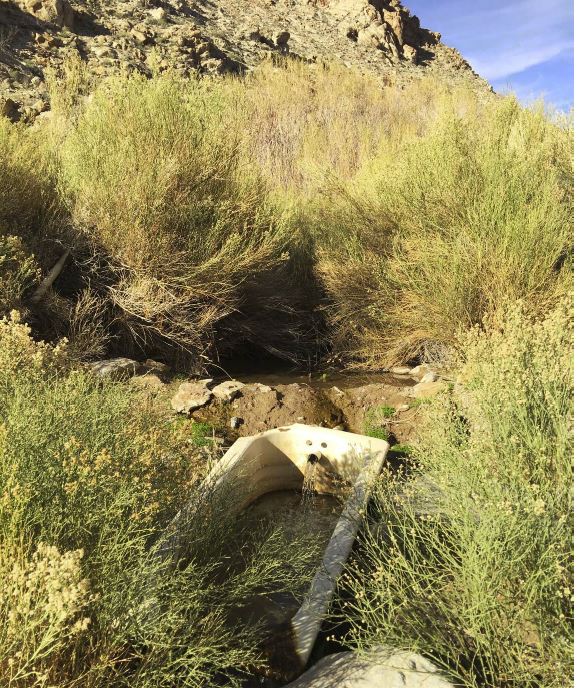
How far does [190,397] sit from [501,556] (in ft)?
14.1

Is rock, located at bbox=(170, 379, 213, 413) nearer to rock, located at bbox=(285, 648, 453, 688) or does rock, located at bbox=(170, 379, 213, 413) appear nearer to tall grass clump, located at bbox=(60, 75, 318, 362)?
tall grass clump, located at bbox=(60, 75, 318, 362)

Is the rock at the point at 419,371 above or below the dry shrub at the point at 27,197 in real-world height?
below

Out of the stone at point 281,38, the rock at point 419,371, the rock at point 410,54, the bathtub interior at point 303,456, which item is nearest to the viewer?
the bathtub interior at point 303,456

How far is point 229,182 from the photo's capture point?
7293 mm

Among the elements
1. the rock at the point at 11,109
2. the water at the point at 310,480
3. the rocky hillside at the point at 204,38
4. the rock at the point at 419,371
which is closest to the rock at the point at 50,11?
the rocky hillside at the point at 204,38

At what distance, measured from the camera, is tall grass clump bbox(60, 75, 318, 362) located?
22.0 feet

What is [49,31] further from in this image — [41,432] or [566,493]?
[566,493]

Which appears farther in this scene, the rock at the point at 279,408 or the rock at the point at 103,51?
the rock at the point at 103,51

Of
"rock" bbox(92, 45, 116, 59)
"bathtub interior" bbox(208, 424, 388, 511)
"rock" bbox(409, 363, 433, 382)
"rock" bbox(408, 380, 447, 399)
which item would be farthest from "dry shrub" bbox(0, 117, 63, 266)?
"rock" bbox(92, 45, 116, 59)

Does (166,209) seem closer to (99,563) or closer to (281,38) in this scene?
(99,563)

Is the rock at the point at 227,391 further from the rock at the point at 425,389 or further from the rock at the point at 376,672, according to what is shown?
the rock at the point at 376,672

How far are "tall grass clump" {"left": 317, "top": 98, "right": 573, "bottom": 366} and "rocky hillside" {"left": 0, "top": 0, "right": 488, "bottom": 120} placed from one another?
11.6ft

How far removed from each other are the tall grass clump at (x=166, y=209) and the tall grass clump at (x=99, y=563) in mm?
3785

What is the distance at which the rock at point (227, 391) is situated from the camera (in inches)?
246
